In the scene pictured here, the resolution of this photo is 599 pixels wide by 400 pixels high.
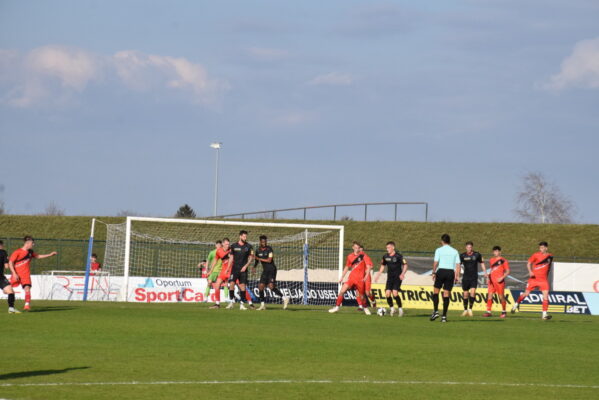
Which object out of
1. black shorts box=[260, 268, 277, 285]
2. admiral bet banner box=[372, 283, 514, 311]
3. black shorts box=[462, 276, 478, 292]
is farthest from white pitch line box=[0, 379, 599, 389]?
admiral bet banner box=[372, 283, 514, 311]

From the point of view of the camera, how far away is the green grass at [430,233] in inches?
2178

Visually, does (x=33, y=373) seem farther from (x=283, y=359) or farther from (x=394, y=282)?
(x=394, y=282)

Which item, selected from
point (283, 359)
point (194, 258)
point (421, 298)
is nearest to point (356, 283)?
point (421, 298)

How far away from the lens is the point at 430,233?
57750 millimetres

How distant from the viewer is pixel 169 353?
12875 millimetres

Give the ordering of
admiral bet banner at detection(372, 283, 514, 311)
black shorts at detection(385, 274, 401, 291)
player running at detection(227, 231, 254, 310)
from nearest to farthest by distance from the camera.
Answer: black shorts at detection(385, 274, 401, 291)
player running at detection(227, 231, 254, 310)
admiral bet banner at detection(372, 283, 514, 311)

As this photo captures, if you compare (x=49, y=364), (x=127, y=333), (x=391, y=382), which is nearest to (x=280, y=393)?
(x=391, y=382)

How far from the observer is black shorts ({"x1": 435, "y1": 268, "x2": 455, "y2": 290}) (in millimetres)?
22375

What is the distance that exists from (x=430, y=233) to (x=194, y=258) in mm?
17527

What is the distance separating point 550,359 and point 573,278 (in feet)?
96.9

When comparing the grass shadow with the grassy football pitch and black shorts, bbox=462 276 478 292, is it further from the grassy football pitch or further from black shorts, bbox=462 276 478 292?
black shorts, bbox=462 276 478 292

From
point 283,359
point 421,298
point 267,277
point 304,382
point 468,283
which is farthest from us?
point 421,298

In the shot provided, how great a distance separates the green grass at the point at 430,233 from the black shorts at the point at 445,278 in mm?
32658

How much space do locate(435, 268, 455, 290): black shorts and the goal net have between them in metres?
11.1
